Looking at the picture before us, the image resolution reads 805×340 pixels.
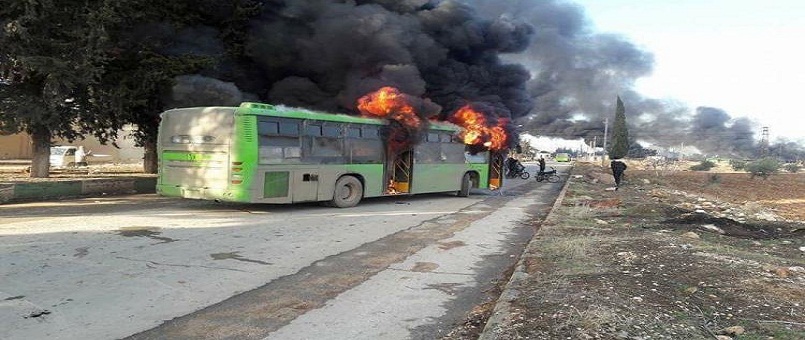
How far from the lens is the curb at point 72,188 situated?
13.2 meters

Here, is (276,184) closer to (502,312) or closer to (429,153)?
(429,153)

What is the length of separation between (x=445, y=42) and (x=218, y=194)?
10.2 metres

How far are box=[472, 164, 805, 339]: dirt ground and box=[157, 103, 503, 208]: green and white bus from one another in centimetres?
554

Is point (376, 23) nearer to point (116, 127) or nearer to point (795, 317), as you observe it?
point (116, 127)

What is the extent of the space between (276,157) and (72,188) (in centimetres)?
607

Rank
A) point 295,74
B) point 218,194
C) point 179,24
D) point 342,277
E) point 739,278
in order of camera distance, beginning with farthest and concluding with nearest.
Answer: point 295,74 → point 179,24 → point 218,194 → point 342,277 → point 739,278

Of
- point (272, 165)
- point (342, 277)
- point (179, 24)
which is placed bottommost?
point (342, 277)

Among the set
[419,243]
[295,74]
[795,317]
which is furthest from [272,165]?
[795,317]

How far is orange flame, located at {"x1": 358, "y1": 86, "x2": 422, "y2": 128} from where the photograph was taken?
15148 millimetres

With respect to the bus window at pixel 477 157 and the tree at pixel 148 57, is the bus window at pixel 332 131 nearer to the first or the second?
the tree at pixel 148 57

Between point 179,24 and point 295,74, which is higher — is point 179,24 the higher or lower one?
the higher one

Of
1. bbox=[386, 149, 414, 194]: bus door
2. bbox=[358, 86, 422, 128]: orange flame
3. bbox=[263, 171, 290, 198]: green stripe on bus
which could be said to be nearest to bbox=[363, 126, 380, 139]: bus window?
bbox=[358, 86, 422, 128]: orange flame

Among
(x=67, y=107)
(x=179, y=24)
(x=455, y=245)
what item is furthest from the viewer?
(x=179, y=24)

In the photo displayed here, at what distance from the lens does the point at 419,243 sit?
29.3 feet
